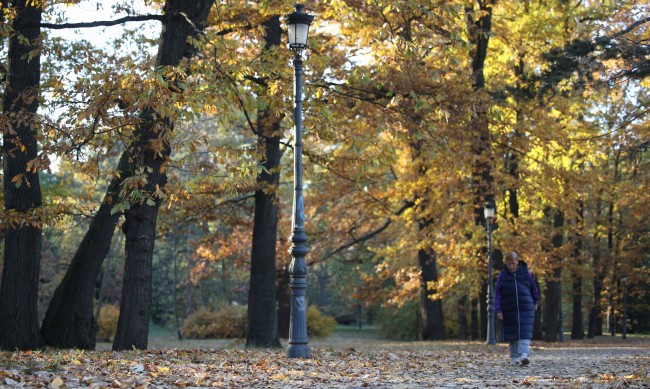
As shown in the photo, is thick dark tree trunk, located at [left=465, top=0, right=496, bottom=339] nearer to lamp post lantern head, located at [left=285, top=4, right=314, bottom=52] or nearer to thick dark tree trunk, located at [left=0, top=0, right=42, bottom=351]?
lamp post lantern head, located at [left=285, top=4, right=314, bottom=52]

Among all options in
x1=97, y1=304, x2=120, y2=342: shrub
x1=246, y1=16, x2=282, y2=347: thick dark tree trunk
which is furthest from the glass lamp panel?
x1=97, y1=304, x2=120, y2=342: shrub

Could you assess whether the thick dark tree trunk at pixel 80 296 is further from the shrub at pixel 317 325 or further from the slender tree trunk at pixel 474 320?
the slender tree trunk at pixel 474 320

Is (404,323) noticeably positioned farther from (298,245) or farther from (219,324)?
(298,245)

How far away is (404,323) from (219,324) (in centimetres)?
921

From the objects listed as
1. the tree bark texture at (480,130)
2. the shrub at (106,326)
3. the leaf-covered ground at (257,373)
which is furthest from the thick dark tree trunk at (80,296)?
the shrub at (106,326)

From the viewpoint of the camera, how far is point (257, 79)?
15.8 meters

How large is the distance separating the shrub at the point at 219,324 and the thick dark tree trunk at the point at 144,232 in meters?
22.3

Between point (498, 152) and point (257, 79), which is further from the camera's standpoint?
point (498, 152)

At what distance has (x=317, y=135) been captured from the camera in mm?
17266

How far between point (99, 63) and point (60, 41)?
2.90 meters

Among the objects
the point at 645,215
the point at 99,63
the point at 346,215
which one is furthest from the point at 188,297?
the point at 99,63

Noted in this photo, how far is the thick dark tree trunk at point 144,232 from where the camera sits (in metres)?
14.2

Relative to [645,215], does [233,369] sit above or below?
below

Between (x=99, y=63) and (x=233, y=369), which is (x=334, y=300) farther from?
(x=233, y=369)
